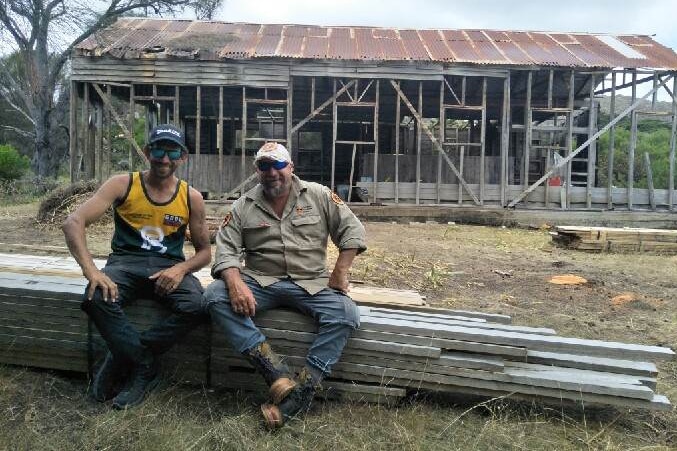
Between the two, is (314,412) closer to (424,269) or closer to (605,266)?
(424,269)

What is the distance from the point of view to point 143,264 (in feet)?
11.4

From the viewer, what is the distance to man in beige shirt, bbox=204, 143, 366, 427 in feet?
10.3

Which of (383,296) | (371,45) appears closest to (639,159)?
(371,45)

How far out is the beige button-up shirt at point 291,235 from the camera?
3.49 meters

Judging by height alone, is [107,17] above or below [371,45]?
above

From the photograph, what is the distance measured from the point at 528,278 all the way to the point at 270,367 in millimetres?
5348

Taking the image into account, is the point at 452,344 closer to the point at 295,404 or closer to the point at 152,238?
the point at 295,404

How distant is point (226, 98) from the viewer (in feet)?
55.6

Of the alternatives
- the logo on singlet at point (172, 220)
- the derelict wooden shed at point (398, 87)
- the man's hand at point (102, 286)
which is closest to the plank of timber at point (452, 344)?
the logo on singlet at point (172, 220)

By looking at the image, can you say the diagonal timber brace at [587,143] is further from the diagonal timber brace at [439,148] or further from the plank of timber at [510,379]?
the plank of timber at [510,379]

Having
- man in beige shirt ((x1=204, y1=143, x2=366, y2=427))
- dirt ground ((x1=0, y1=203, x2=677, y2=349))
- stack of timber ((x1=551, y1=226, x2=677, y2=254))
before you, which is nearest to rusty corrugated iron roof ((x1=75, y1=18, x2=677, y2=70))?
dirt ground ((x1=0, y1=203, x2=677, y2=349))

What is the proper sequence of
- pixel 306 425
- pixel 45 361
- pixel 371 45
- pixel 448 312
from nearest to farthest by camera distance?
pixel 306 425 < pixel 45 361 < pixel 448 312 < pixel 371 45

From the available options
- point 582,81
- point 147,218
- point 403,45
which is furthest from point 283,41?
point 147,218

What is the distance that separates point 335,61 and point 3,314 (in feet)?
38.6
